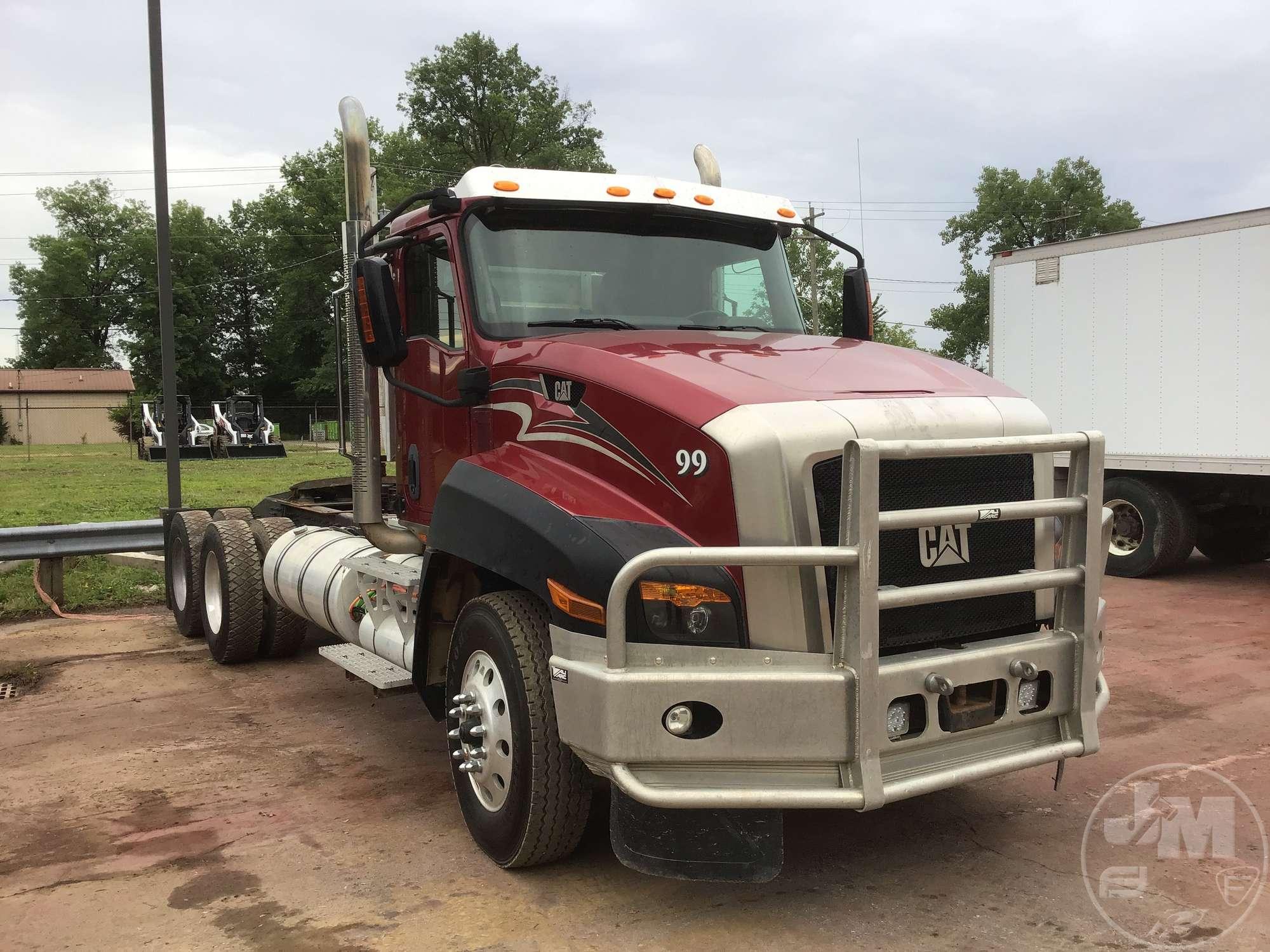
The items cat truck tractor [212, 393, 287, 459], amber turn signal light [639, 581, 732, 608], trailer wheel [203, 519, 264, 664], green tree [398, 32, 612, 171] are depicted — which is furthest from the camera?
green tree [398, 32, 612, 171]

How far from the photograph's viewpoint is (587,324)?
4727mm

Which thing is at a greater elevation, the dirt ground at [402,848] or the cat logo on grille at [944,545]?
the cat logo on grille at [944,545]

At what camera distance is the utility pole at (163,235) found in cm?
943

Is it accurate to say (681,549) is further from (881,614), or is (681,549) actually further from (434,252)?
(434,252)

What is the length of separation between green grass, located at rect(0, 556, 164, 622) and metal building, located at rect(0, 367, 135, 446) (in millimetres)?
56808

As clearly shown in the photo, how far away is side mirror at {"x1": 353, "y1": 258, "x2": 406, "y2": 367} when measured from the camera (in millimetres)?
4652

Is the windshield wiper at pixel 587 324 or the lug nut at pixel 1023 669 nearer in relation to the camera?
the lug nut at pixel 1023 669

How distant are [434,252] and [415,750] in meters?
2.50

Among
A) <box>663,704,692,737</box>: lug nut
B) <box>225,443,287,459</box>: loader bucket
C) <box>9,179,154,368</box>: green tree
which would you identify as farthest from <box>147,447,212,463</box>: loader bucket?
<box>9,179,154,368</box>: green tree

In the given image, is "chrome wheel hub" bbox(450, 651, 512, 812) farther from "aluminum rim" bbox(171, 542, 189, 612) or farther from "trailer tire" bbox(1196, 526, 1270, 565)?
"trailer tire" bbox(1196, 526, 1270, 565)

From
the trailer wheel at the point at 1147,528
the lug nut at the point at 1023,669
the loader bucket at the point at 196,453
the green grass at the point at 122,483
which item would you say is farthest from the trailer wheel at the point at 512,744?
the loader bucket at the point at 196,453

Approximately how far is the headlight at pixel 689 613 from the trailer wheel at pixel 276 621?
15.0 feet

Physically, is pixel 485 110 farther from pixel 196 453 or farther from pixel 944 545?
pixel 944 545

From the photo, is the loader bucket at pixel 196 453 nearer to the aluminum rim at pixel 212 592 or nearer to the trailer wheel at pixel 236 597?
the aluminum rim at pixel 212 592
